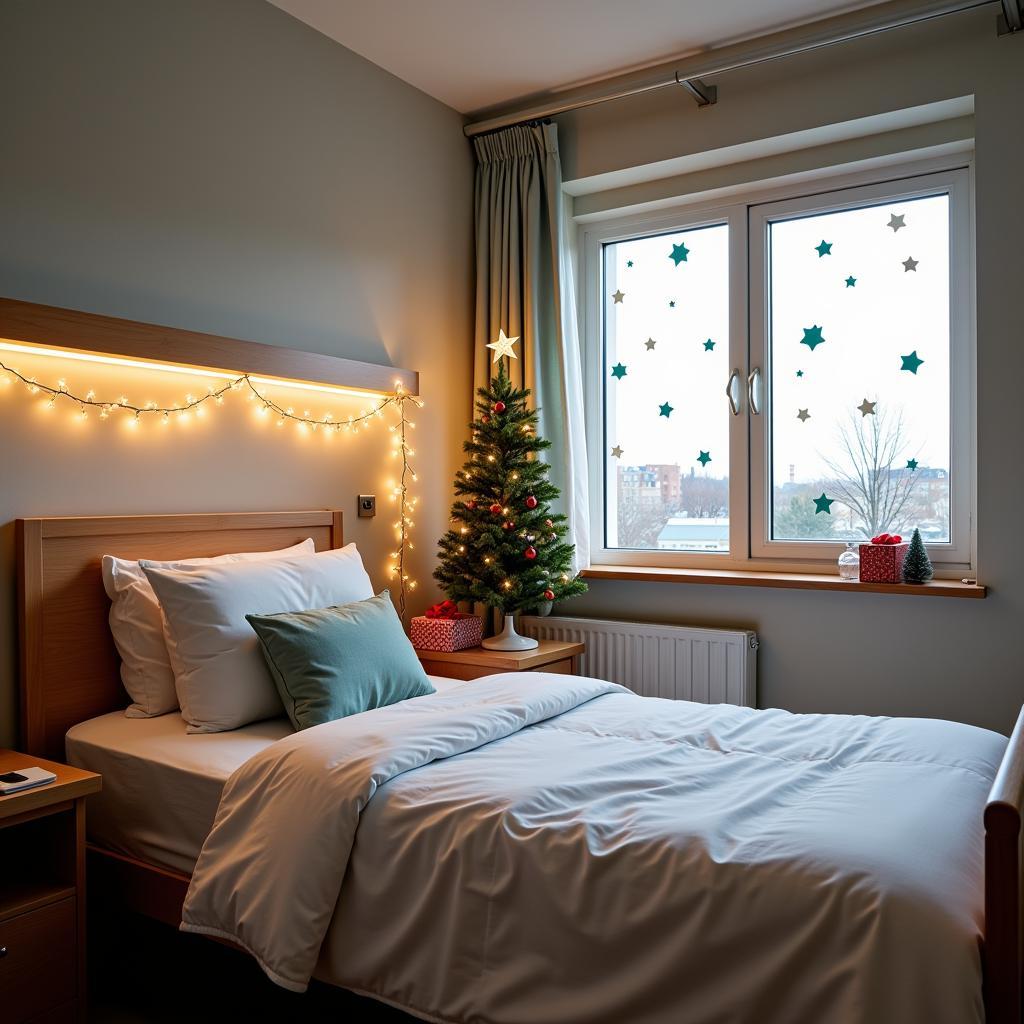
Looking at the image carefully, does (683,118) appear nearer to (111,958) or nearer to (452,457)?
(452,457)

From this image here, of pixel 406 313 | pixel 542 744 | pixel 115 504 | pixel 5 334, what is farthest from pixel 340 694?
pixel 406 313

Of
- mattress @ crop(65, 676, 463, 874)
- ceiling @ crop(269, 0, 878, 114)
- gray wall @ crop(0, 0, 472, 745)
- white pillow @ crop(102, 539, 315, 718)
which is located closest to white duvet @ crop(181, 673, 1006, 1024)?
mattress @ crop(65, 676, 463, 874)

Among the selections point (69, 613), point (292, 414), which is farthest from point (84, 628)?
point (292, 414)

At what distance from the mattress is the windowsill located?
168 centimetres

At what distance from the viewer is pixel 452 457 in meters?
3.85

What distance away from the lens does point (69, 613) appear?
2.42 metres

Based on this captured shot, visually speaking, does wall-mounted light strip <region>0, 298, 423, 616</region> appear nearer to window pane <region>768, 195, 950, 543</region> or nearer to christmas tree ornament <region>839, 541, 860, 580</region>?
window pane <region>768, 195, 950, 543</region>

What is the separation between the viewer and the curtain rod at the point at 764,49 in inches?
114

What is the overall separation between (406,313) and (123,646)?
1.72 m

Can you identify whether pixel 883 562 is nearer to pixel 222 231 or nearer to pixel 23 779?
pixel 222 231

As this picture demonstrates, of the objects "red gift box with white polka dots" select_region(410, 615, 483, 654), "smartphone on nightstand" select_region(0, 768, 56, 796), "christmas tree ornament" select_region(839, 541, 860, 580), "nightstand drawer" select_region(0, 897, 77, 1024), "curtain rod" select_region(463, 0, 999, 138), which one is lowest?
"nightstand drawer" select_region(0, 897, 77, 1024)

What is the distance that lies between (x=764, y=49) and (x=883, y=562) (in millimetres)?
1774

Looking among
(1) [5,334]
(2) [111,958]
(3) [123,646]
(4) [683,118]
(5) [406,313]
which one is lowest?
(2) [111,958]

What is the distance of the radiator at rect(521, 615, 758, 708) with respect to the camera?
11.0ft
